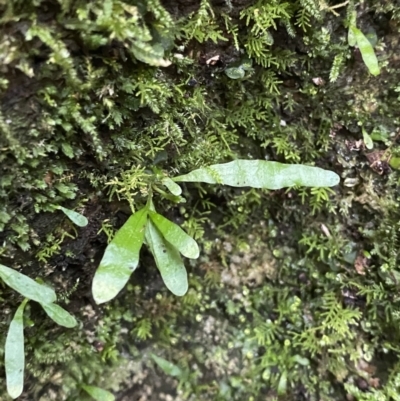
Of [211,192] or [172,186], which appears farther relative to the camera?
[211,192]

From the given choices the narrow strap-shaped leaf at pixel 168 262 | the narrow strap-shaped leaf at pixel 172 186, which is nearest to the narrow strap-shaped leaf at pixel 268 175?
the narrow strap-shaped leaf at pixel 172 186

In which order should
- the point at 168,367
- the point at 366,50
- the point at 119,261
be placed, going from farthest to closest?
1. the point at 168,367
2. the point at 366,50
3. the point at 119,261

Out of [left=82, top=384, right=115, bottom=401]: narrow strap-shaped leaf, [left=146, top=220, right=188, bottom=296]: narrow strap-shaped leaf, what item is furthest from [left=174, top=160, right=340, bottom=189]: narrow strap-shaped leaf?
[left=82, top=384, right=115, bottom=401]: narrow strap-shaped leaf

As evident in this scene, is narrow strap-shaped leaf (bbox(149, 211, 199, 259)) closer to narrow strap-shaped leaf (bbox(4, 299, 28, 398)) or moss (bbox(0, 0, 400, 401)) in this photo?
moss (bbox(0, 0, 400, 401))

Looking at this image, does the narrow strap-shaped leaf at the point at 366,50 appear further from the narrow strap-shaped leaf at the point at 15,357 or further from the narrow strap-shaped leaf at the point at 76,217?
the narrow strap-shaped leaf at the point at 15,357

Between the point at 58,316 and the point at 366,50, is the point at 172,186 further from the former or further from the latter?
the point at 366,50

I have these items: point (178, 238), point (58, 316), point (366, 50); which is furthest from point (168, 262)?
point (366, 50)

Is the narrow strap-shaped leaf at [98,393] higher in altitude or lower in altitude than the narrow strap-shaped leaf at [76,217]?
lower
